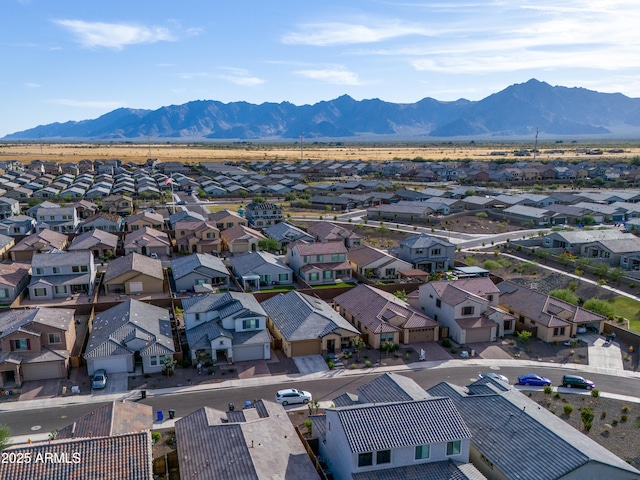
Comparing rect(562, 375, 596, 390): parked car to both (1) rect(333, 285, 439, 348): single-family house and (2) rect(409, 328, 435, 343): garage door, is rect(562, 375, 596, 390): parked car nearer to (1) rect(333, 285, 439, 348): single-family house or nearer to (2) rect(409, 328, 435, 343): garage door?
(1) rect(333, 285, 439, 348): single-family house

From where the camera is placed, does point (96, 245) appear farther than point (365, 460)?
→ Yes

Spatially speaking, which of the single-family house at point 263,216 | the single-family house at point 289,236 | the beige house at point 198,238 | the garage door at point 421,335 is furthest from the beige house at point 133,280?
the single-family house at point 263,216

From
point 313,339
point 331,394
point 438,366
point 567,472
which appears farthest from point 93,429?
point 438,366

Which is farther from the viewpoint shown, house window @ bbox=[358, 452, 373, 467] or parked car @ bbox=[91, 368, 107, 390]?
parked car @ bbox=[91, 368, 107, 390]

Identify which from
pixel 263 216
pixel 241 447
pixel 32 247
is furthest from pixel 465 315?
pixel 32 247

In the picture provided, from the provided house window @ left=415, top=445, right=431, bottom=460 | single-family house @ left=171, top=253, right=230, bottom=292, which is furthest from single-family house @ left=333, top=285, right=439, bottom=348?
house window @ left=415, top=445, right=431, bottom=460

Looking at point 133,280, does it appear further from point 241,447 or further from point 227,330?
point 241,447
